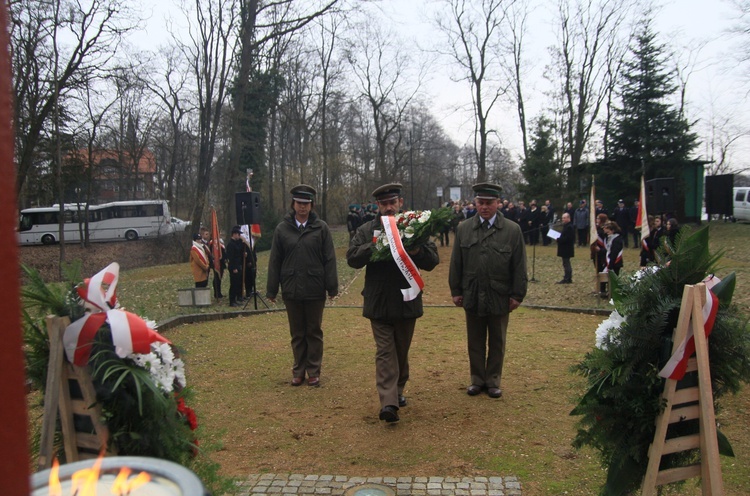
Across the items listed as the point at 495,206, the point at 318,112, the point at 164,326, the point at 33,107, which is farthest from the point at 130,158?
the point at 495,206

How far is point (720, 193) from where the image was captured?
15.9 metres

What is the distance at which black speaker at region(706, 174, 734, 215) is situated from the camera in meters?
15.8

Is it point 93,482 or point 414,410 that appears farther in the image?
point 414,410

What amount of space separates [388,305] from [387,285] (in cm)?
19

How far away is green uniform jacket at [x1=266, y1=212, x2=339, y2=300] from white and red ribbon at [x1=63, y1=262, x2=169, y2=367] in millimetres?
3841

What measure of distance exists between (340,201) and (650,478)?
41.8 metres

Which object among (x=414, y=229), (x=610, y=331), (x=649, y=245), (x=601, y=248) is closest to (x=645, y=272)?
(x=610, y=331)

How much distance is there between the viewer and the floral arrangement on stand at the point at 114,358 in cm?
249

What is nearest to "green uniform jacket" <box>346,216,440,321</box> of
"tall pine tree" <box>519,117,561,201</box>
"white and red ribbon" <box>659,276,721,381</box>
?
"white and red ribbon" <box>659,276,721,381</box>

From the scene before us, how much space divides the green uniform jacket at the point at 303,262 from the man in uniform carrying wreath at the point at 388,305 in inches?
36.9

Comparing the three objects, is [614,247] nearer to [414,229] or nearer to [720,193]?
[720,193]

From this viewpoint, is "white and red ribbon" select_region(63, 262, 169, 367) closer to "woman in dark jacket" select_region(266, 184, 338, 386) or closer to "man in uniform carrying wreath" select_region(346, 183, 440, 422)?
"man in uniform carrying wreath" select_region(346, 183, 440, 422)

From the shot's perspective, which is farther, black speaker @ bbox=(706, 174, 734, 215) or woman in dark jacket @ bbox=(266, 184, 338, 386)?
black speaker @ bbox=(706, 174, 734, 215)

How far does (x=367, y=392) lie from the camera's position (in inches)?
247
